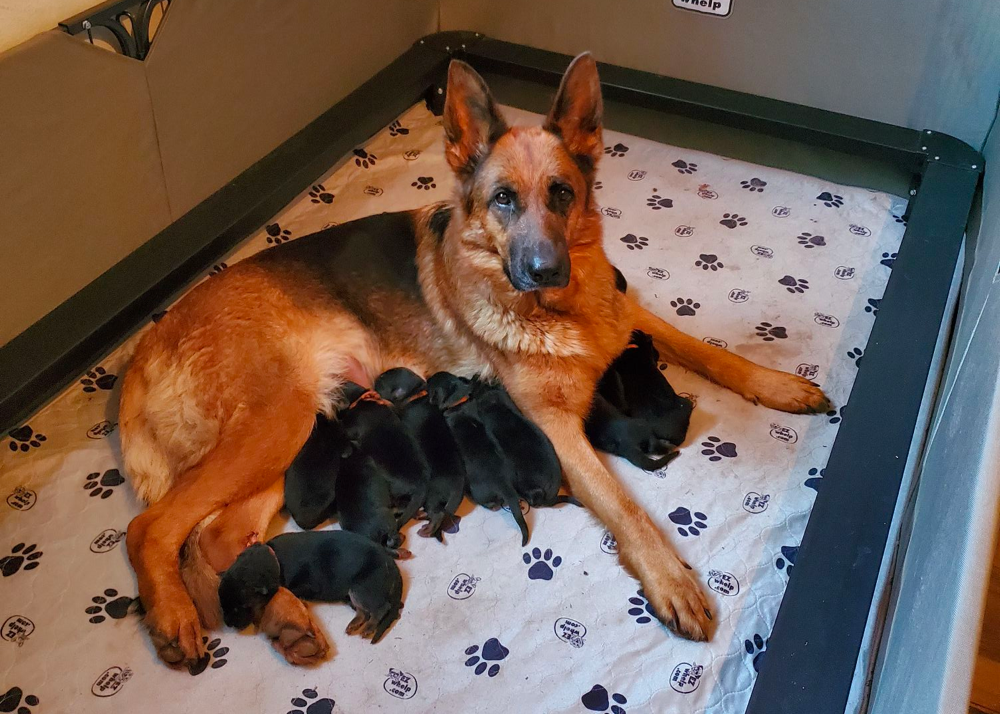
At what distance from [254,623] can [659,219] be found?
2371 millimetres

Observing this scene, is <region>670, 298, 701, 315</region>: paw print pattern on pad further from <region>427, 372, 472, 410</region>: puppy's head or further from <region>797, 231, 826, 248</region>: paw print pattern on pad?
<region>427, 372, 472, 410</region>: puppy's head

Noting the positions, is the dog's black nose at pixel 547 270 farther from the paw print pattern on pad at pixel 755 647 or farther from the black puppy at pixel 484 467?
the paw print pattern on pad at pixel 755 647

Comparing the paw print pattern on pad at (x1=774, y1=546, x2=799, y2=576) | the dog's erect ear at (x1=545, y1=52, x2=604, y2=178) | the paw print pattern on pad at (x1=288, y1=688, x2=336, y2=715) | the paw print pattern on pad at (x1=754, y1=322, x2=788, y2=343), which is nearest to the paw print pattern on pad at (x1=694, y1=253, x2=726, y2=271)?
the paw print pattern on pad at (x1=754, y1=322, x2=788, y2=343)

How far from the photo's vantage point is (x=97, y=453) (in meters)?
2.73

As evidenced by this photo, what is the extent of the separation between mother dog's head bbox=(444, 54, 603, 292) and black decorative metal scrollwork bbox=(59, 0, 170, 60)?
1.28 metres

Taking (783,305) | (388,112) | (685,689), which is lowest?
(685,689)

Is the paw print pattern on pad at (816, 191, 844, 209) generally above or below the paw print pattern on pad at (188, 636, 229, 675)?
above

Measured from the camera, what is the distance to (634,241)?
359 centimetres

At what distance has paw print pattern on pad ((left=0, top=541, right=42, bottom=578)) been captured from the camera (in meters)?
2.43

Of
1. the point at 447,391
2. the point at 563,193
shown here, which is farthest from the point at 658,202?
the point at 447,391

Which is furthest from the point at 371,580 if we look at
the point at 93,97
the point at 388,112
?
the point at 388,112

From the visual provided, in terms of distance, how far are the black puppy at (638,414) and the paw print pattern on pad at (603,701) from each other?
733 mm

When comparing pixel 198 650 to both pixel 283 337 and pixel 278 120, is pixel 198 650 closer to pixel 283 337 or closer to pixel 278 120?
pixel 283 337

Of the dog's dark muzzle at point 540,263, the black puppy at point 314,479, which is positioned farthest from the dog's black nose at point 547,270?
the black puppy at point 314,479
